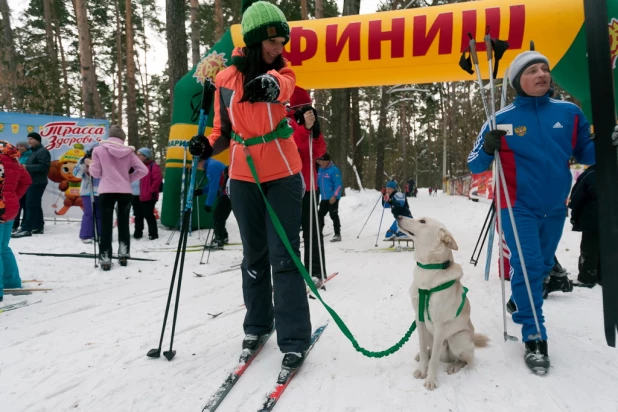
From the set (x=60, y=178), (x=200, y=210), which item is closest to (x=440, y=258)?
(x=200, y=210)

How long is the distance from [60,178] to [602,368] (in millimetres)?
10966

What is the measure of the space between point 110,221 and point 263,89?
4757 mm

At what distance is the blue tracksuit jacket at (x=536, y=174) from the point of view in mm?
2707

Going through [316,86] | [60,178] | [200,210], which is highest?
[316,86]

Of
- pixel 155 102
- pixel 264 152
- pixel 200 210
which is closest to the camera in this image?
pixel 264 152

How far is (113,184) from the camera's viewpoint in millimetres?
5914

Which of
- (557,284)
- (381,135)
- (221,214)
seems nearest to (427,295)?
(557,284)

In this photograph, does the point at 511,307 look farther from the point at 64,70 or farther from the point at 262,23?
the point at 64,70

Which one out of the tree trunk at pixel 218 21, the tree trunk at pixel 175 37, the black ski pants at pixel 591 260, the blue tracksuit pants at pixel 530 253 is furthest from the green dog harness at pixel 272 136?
the tree trunk at pixel 218 21

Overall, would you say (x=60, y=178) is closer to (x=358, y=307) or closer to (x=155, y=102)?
(x=358, y=307)

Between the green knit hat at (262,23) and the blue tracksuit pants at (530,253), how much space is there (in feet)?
6.88

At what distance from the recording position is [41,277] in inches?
213

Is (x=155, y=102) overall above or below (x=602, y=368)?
above

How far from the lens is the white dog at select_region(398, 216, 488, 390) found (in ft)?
7.64
